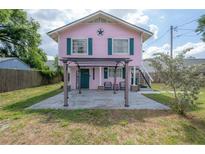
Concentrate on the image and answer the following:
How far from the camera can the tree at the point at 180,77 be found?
7.96m

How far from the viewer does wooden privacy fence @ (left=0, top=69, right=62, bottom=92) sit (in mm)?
16969

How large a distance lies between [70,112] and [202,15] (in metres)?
11.3

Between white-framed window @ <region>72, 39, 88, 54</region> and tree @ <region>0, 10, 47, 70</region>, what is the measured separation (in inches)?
504

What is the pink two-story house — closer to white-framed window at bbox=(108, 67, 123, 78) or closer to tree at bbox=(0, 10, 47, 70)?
white-framed window at bbox=(108, 67, 123, 78)

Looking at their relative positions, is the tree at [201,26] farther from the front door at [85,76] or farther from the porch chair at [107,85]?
the front door at [85,76]

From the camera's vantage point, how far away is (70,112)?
834cm

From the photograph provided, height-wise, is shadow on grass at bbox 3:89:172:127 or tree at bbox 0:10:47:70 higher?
tree at bbox 0:10:47:70

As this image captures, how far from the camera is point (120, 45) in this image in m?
18.1

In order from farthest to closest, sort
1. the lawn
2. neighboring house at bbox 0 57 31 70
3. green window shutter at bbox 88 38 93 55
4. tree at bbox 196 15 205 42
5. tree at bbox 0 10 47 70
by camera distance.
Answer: tree at bbox 0 10 47 70
neighboring house at bbox 0 57 31 70
green window shutter at bbox 88 38 93 55
tree at bbox 196 15 205 42
the lawn

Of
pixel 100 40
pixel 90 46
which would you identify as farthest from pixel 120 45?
pixel 90 46

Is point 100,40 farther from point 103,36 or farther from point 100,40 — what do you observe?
point 103,36

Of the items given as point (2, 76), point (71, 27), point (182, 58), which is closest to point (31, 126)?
point (182, 58)

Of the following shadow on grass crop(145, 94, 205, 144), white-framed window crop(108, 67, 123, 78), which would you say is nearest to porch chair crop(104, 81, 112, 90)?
white-framed window crop(108, 67, 123, 78)
